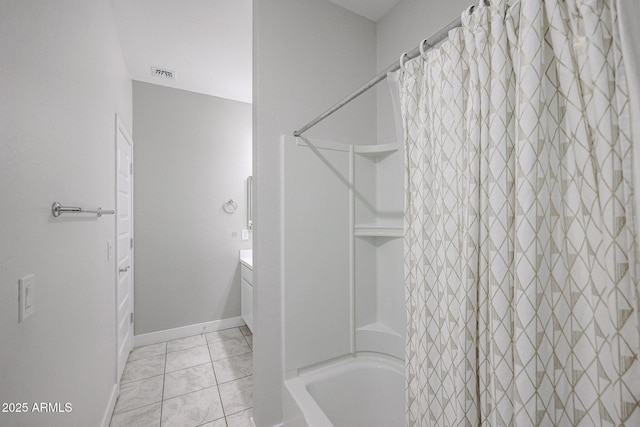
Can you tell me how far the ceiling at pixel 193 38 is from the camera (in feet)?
5.79

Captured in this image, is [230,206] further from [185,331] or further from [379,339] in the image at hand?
[379,339]

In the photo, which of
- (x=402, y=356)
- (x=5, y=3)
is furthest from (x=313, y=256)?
(x=5, y=3)

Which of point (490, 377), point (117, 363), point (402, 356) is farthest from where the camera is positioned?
point (117, 363)

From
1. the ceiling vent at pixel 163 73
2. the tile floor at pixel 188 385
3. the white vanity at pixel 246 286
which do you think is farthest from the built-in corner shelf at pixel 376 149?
the ceiling vent at pixel 163 73

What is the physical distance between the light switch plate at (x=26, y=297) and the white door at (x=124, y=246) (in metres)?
1.33

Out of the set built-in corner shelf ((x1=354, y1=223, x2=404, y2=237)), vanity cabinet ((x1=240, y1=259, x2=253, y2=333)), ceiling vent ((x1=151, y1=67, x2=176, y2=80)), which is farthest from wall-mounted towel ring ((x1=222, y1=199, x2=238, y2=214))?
built-in corner shelf ((x1=354, y1=223, x2=404, y2=237))

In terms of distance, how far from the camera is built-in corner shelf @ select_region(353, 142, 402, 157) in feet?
5.55

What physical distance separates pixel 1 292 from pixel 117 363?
5.45 ft

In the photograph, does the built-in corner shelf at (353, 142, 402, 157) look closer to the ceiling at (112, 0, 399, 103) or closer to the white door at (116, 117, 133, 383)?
the ceiling at (112, 0, 399, 103)

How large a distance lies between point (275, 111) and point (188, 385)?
2123 mm

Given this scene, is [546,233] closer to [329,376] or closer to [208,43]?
[329,376]

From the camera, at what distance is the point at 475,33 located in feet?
2.25

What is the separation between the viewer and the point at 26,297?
770mm


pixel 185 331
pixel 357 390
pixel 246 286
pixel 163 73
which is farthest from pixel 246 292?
pixel 163 73
